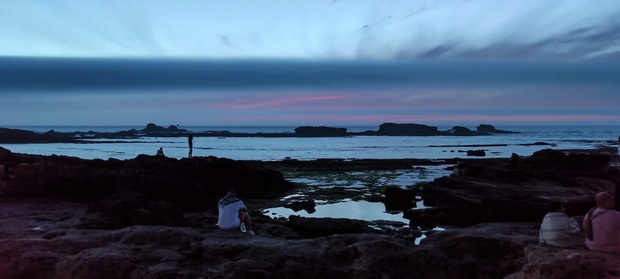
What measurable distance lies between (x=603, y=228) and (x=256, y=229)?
12652 mm

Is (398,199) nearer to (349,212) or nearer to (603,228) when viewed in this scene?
(349,212)

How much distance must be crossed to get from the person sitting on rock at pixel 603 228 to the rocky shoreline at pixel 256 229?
27cm

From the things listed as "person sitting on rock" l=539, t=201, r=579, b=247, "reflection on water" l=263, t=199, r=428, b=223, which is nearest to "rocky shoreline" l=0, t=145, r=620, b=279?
"person sitting on rock" l=539, t=201, r=579, b=247

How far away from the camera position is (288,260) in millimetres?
9977

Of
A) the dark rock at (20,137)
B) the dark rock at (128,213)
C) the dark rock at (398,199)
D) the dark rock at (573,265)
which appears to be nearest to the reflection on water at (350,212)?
the dark rock at (398,199)

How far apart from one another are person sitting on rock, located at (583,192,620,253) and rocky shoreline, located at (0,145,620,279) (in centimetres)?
27

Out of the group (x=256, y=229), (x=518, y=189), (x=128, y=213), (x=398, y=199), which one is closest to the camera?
(x=128, y=213)

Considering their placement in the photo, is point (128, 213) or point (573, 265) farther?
point (128, 213)

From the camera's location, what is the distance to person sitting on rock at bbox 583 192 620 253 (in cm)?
877

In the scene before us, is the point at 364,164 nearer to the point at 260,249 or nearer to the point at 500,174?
the point at 500,174

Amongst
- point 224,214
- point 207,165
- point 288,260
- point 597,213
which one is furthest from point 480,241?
point 207,165

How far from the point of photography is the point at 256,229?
61.4 ft

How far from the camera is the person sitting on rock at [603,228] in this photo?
8766 millimetres

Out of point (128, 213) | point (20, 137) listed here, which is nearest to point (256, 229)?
point (128, 213)
